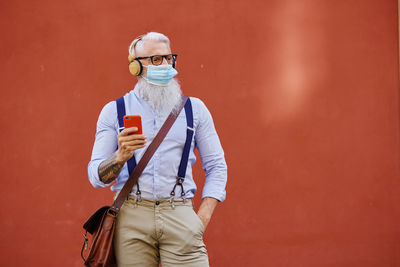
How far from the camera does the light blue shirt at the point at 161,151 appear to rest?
213 centimetres

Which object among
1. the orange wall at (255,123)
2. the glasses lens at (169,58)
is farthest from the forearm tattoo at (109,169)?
the orange wall at (255,123)

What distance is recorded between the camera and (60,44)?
13.0 ft

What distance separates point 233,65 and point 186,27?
0.57m

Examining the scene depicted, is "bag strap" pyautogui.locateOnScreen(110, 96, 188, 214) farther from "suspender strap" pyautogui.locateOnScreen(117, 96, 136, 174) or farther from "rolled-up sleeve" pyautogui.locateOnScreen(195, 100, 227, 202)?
"rolled-up sleeve" pyautogui.locateOnScreen(195, 100, 227, 202)

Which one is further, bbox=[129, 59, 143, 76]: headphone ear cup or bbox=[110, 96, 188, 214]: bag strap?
bbox=[129, 59, 143, 76]: headphone ear cup

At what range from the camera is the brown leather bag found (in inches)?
79.6

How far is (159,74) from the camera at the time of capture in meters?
2.31

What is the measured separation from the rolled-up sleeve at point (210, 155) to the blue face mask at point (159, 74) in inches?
9.6

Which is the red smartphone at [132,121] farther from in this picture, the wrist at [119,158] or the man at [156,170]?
the wrist at [119,158]

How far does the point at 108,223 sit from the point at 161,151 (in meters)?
0.44

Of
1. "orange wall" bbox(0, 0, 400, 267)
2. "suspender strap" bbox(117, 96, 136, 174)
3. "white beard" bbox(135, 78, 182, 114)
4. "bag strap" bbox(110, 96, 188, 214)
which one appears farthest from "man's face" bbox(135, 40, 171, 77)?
"orange wall" bbox(0, 0, 400, 267)

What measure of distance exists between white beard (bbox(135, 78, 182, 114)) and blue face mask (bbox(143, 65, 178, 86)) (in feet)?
0.09

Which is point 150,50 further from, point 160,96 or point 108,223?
point 108,223

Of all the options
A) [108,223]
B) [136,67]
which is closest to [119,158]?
[108,223]
